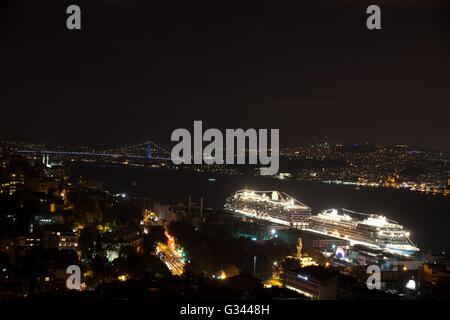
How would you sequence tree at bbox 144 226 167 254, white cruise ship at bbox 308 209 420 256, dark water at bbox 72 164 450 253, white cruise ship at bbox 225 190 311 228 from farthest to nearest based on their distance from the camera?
white cruise ship at bbox 225 190 311 228, dark water at bbox 72 164 450 253, white cruise ship at bbox 308 209 420 256, tree at bbox 144 226 167 254

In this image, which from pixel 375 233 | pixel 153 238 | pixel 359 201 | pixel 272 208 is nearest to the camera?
pixel 153 238

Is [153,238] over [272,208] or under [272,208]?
over

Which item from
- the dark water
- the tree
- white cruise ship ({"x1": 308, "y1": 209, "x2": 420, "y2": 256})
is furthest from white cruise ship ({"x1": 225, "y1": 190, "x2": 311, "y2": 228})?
the tree

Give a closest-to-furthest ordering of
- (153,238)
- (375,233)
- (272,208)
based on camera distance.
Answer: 1. (153,238)
2. (375,233)
3. (272,208)

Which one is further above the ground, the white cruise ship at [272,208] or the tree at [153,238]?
the tree at [153,238]

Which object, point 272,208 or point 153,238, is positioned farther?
point 272,208

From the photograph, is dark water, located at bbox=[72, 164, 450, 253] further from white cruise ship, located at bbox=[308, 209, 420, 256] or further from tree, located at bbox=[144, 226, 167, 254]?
tree, located at bbox=[144, 226, 167, 254]

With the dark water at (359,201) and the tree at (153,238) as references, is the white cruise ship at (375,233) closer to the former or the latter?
the dark water at (359,201)

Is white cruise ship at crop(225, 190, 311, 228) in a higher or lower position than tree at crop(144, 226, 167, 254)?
lower

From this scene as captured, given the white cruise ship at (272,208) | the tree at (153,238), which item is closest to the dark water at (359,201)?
the white cruise ship at (272,208)

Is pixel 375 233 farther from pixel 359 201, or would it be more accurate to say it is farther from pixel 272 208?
pixel 359 201

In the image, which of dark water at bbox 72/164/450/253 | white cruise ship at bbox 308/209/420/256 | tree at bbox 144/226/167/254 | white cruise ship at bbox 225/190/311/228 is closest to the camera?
tree at bbox 144/226/167/254

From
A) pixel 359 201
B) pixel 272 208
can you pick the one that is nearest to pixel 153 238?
pixel 272 208
